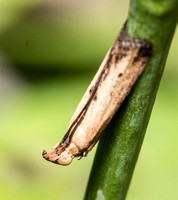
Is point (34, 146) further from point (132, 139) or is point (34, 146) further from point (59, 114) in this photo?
point (132, 139)

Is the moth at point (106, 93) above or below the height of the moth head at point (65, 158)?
above

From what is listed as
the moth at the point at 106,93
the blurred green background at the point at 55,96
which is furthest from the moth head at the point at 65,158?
the blurred green background at the point at 55,96

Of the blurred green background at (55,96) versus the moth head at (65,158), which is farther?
the blurred green background at (55,96)

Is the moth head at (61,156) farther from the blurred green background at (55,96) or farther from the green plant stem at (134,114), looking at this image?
the blurred green background at (55,96)

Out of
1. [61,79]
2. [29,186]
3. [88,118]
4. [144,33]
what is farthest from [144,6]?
[61,79]

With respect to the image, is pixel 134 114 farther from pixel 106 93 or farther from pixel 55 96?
pixel 55 96

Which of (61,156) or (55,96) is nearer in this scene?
(61,156)

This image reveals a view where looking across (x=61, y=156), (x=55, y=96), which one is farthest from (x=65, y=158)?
(x=55, y=96)
